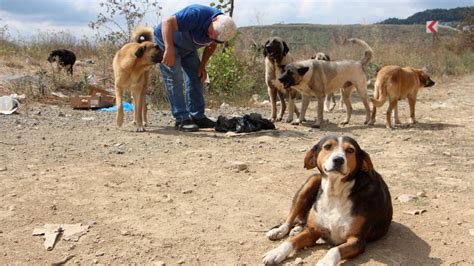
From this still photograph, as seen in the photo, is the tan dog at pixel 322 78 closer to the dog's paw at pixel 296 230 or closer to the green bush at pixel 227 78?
the green bush at pixel 227 78

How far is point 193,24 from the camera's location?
736 centimetres

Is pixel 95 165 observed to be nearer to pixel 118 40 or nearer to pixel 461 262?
pixel 461 262

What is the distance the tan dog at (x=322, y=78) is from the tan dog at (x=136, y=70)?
6.93ft

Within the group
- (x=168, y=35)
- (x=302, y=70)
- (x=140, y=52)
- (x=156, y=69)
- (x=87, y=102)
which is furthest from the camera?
(x=156, y=69)

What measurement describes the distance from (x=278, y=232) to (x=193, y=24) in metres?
4.26

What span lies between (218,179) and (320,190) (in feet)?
5.52

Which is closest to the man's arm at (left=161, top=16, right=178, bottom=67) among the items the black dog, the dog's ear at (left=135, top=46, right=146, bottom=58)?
the dog's ear at (left=135, top=46, right=146, bottom=58)

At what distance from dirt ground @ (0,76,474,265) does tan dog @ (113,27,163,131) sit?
345 millimetres

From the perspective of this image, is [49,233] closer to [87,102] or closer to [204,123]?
[204,123]

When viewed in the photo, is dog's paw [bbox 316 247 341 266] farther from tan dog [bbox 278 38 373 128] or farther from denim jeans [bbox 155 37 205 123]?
tan dog [bbox 278 38 373 128]

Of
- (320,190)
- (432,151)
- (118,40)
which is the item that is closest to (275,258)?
(320,190)

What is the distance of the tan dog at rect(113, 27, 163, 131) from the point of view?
7652mm

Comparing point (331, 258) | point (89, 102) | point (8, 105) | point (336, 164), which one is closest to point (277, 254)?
point (331, 258)

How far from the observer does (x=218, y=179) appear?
5254mm
